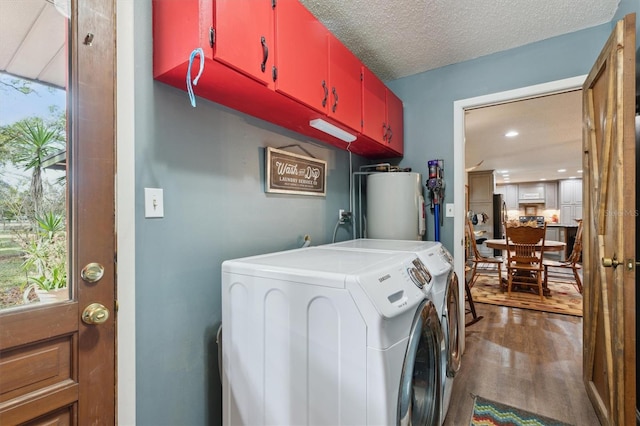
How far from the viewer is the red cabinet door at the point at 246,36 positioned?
3.36 ft

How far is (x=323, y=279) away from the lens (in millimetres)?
979

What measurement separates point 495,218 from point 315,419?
26.9 feet

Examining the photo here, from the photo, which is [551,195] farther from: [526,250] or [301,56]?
[301,56]

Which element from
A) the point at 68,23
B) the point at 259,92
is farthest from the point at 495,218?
the point at 68,23

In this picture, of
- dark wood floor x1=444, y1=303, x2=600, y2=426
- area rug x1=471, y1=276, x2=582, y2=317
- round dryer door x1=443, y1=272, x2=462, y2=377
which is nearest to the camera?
round dryer door x1=443, y1=272, x2=462, y2=377

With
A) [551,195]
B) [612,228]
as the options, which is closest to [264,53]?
[612,228]

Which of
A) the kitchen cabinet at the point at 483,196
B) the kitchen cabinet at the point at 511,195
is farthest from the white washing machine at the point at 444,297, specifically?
the kitchen cabinet at the point at 511,195

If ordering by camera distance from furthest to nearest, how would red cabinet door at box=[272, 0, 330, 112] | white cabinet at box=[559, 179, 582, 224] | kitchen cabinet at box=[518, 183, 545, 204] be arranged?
1. kitchen cabinet at box=[518, 183, 545, 204]
2. white cabinet at box=[559, 179, 582, 224]
3. red cabinet door at box=[272, 0, 330, 112]

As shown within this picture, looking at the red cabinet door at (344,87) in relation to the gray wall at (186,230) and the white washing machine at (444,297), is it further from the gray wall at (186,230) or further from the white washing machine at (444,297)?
the white washing machine at (444,297)

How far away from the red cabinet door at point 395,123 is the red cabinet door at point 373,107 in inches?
3.1

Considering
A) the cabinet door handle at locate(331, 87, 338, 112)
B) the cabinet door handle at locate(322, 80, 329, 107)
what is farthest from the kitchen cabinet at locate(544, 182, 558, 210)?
the cabinet door handle at locate(322, 80, 329, 107)

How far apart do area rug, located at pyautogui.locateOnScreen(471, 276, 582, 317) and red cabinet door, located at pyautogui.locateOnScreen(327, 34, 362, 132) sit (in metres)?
3.23

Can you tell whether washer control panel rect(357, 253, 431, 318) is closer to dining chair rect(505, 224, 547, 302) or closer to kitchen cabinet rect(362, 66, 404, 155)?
kitchen cabinet rect(362, 66, 404, 155)

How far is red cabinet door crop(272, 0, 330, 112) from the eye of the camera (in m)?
1.29
